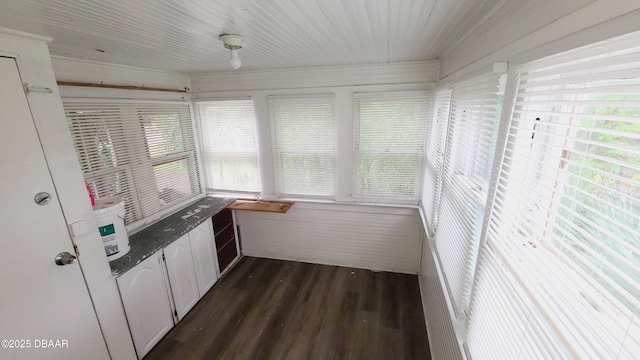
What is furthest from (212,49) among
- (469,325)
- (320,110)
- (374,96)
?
(469,325)

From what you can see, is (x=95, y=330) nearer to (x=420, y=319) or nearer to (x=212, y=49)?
(x=212, y=49)

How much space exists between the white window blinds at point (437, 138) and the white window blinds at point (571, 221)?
1095 mm

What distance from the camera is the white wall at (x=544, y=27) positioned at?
1.69 feet

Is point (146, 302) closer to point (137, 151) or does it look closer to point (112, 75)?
point (137, 151)

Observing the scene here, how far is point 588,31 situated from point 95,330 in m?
2.81

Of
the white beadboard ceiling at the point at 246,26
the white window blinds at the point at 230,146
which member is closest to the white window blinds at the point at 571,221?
the white beadboard ceiling at the point at 246,26

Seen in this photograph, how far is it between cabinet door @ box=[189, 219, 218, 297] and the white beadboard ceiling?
1723mm

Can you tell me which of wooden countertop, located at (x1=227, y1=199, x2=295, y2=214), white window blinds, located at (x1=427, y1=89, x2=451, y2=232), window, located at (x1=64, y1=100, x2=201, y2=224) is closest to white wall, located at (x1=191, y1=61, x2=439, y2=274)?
wooden countertop, located at (x1=227, y1=199, x2=295, y2=214)

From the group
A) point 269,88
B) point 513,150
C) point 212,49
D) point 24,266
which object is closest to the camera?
point 513,150

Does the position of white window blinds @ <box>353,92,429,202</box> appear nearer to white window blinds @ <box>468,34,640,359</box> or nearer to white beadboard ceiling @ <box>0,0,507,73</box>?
white beadboard ceiling @ <box>0,0,507,73</box>

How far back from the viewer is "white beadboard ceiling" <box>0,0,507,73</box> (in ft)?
3.70

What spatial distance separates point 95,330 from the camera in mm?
1703

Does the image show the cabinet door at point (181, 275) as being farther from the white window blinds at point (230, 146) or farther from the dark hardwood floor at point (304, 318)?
the white window blinds at point (230, 146)

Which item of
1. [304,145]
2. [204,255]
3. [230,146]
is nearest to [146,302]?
[204,255]
